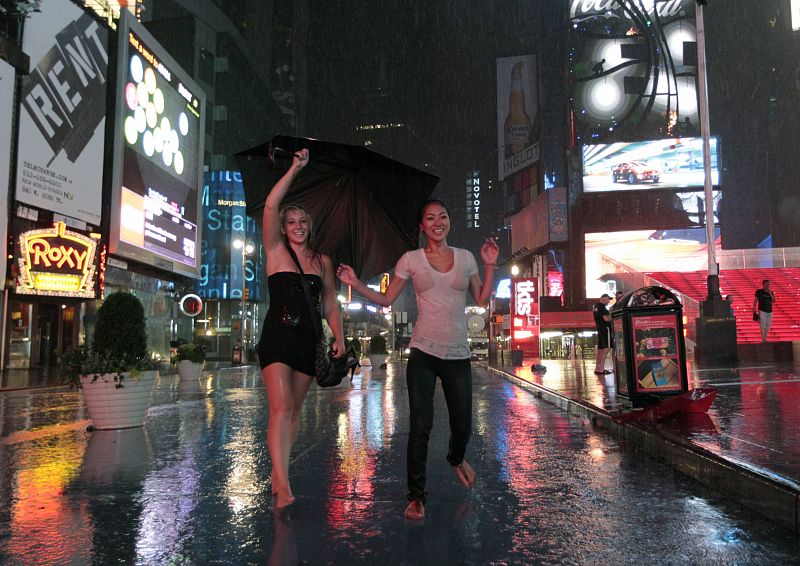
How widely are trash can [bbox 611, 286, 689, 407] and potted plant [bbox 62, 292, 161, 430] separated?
19.2 feet

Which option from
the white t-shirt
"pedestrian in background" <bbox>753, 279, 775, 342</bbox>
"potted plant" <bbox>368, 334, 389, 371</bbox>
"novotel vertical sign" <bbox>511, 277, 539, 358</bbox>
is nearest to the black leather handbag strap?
the white t-shirt

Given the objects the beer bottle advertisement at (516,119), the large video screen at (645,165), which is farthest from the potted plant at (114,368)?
the beer bottle advertisement at (516,119)

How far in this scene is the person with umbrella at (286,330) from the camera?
4395 mm

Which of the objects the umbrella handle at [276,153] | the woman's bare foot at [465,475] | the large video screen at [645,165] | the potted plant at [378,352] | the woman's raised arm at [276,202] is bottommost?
the woman's bare foot at [465,475]

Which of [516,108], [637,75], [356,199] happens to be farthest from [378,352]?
[516,108]

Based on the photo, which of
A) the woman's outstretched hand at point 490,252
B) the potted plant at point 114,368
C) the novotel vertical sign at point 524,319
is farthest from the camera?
the novotel vertical sign at point 524,319

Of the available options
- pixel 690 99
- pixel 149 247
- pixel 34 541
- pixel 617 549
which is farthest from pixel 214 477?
pixel 690 99

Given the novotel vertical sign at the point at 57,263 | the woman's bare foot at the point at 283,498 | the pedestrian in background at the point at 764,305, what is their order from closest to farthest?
the woman's bare foot at the point at 283,498 → the pedestrian in background at the point at 764,305 → the novotel vertical sign at the point at 57,263

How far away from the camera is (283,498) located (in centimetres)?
428

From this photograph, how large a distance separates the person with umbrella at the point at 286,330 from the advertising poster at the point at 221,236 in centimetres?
5245

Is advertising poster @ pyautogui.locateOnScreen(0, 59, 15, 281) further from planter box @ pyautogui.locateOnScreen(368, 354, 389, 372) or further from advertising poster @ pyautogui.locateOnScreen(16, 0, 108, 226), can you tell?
planter box @ pyautogui.locateOnScreen(368, 354, 389, 372)

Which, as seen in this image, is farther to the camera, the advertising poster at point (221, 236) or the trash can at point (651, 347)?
the advertising poster at point (221, 236)

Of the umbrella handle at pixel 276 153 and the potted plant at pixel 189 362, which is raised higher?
the umbrella handle at pixel 276 153

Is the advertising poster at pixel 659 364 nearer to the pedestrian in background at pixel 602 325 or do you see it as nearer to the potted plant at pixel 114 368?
the potted plant at pixel 114 368
